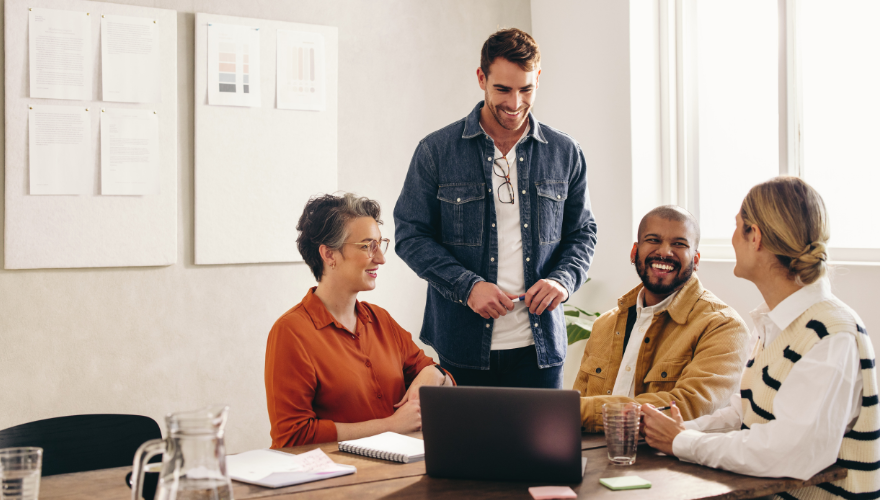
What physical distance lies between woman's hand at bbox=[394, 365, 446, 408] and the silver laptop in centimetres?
58

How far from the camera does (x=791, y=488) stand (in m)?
1.36

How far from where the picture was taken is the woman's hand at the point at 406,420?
5.94ft

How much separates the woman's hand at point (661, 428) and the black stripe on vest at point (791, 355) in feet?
0.85

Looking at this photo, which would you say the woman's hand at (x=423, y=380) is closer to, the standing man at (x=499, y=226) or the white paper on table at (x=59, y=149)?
the standing man at (x=499, y=226)

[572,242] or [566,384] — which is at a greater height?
[572,242]

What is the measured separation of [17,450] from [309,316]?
899 millimetres

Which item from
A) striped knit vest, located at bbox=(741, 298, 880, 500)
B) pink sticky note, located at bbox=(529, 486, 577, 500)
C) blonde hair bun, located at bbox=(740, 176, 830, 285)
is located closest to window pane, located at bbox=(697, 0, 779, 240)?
blonde hair bun, located at bbox=(740, 176, 830, 285)

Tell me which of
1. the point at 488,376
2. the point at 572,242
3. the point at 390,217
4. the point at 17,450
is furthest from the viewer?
the point at 390,217

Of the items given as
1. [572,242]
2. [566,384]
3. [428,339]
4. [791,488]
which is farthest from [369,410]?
[566,384]

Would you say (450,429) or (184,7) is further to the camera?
(184,7)

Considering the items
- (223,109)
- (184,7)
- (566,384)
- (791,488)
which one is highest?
(184,7)

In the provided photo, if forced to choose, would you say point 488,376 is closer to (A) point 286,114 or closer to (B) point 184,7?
(A) point 286,114

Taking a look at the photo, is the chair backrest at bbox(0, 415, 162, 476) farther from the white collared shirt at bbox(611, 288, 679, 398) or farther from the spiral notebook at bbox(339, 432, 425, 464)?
the white collared shirt at bbox(611, 288, 679, 398)

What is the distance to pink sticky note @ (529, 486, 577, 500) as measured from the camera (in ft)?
4.10
